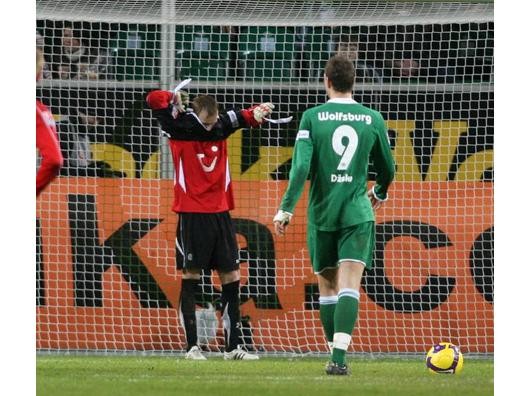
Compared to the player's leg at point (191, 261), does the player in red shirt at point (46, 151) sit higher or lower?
higher

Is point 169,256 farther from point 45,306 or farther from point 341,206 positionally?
point 341,206

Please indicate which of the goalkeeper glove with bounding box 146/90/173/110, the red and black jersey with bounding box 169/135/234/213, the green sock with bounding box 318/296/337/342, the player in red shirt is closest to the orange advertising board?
the red and black jersey with bounding box 169/135/234/213

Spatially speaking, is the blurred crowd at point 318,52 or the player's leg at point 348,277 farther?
the blurred crowd at point 318,52

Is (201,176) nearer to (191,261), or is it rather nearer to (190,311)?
(191,261)

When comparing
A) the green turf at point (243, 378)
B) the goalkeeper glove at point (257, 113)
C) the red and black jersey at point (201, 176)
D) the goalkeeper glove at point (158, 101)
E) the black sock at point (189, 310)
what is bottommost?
the green turf at point (243, 378)

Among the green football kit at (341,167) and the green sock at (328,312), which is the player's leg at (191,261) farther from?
the green football kit at (341,167)

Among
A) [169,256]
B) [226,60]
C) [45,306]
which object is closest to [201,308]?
[169,256]

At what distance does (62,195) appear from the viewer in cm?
1241

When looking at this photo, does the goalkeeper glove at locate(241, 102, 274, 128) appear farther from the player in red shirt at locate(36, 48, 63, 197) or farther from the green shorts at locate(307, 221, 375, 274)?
the player in red shirt at locate(36, 48, 63, 197)

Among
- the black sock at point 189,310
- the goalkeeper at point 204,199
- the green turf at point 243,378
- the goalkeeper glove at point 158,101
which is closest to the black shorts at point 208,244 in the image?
the goalkeeper at point 204,199

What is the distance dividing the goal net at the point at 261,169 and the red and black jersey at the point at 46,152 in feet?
16.6

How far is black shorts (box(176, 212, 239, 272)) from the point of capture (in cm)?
1118

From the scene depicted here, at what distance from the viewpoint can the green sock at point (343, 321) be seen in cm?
885

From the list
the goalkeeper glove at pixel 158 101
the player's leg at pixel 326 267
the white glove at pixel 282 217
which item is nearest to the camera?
the white glove at pixel 282 217
